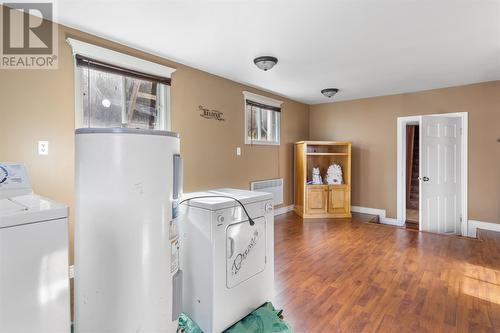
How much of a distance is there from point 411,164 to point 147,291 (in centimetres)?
796

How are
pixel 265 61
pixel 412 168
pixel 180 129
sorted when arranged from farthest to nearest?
pixel 412 168 → pixel 180 129 → pixel 265 61

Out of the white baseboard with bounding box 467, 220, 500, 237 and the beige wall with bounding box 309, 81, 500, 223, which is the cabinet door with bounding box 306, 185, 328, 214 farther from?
the white baseboard with bounding box 467, 220, 500, 237

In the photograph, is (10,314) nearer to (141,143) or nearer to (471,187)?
(141,143)

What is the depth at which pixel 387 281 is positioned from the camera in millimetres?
2666

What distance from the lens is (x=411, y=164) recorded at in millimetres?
7395

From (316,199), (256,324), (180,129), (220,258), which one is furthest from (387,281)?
(180,129)

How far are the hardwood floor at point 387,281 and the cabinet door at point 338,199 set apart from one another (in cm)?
105

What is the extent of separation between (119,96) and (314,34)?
2.27m

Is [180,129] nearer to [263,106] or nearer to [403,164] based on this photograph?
[263,106]

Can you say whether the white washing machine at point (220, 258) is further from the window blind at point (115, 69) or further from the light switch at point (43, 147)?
Answer: the window blind at point (115, 69)

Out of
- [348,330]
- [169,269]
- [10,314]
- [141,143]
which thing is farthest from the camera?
[348,330]

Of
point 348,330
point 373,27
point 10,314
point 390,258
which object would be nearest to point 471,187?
point 390,258

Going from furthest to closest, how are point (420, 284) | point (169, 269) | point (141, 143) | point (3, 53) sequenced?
1. point (420, 284)
2. point (3, 53)
3. point (169, 269)
4. point (141, 143)

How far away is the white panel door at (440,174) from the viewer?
15.0ft
